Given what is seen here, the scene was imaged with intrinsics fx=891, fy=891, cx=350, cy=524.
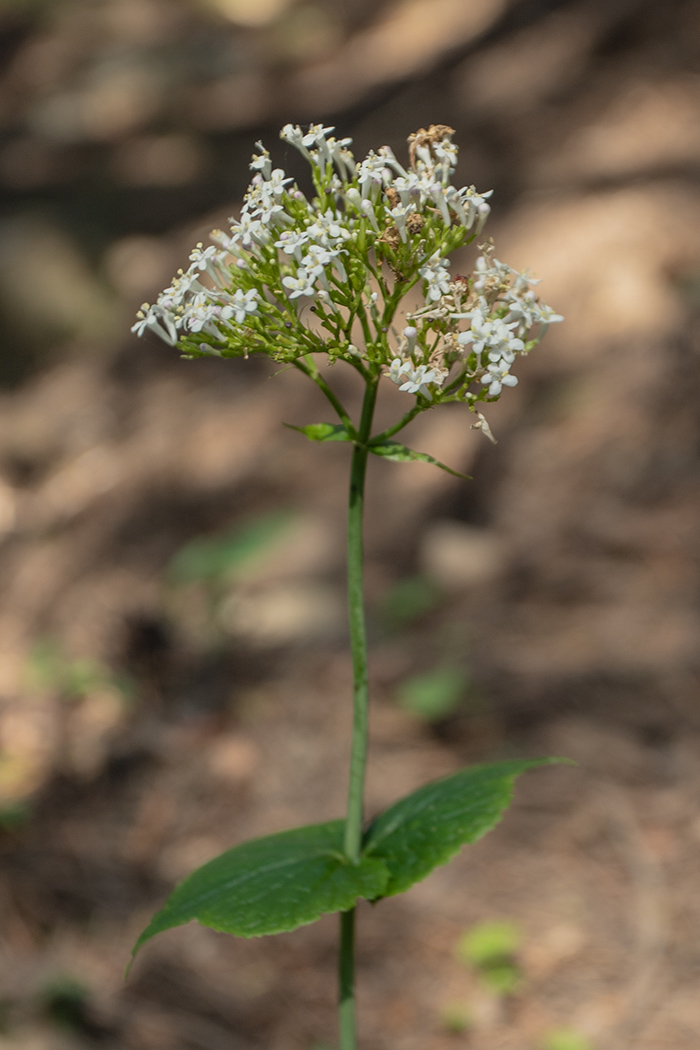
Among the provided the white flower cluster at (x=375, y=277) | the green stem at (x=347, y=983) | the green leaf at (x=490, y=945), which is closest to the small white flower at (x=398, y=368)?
the white flower cluster at (x=375, y=277)

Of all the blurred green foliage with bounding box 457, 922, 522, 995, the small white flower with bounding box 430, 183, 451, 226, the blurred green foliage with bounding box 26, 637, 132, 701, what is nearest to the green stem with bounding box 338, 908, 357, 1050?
the blurred green foliage with bounding box 457, 922, 522, 995

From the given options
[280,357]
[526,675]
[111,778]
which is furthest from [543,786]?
[280,357]

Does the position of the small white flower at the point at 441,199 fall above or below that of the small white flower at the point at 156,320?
above

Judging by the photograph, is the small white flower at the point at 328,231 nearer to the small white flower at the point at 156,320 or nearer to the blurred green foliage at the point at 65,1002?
the small white flower at the point at 156,320

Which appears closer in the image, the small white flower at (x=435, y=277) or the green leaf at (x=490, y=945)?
the small white flower at (x=435, y=277)

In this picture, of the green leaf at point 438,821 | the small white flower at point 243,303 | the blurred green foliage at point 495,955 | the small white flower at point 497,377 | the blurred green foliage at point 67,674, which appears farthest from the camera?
the blurred green foliage at point 67,674

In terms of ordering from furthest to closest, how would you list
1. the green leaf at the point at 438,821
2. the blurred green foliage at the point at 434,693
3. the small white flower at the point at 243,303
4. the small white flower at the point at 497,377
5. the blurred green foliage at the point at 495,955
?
1. the blurred green foliage at the point at 434,693
2. the blurred green foliage at the point at 495,955
3. the green leaf at the point at 438,821
4. the small white flower at the point at 243,303
5. the small white flower at the point at 497,377

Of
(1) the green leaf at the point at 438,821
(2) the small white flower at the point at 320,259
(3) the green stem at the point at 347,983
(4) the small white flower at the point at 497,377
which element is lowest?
(3) the green stem at the point at 347,983

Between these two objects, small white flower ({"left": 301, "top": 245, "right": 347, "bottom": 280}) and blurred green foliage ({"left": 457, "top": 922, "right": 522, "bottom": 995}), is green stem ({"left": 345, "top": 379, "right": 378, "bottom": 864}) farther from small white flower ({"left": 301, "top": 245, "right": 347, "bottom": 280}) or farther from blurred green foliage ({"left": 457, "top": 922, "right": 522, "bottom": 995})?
blurred green foliage ({"left": 457, "top": 922, "right": 522, "bottom": 995})

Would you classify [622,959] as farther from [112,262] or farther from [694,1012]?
[112,262]
